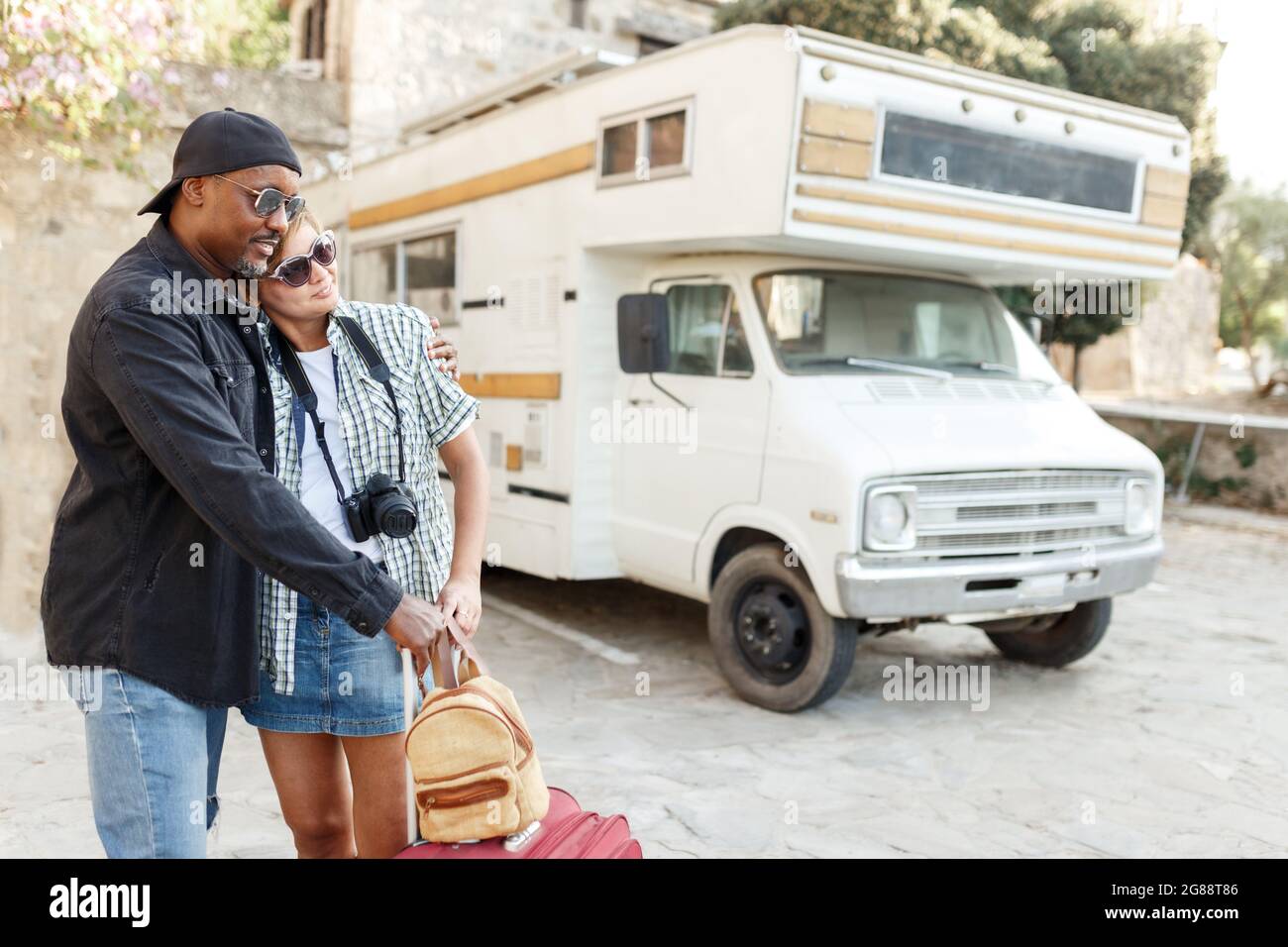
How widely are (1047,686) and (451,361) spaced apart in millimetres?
4425

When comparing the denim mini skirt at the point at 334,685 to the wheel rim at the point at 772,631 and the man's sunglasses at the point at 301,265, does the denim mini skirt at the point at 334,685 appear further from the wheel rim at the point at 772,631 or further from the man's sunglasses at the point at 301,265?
the wheel rim at the point at 772,631

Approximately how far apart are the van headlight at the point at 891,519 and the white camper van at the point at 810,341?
0.01 meters

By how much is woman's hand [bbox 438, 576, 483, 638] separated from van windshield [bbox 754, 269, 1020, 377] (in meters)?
3.36

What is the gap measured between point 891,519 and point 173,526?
3495 millimetres

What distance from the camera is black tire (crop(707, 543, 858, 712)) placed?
521 centimetres

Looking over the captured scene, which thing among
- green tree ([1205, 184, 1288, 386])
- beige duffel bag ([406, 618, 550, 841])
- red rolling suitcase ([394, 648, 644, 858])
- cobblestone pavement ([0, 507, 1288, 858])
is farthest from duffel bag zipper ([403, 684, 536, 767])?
green tree ([1205, 184, 1288, 386])

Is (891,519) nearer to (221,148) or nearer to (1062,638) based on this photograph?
(1062,638)

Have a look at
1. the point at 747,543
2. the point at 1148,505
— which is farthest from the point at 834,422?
the point at 1148,505

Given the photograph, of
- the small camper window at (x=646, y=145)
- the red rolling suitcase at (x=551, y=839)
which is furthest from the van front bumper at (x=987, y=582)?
the red rolling suitcase at (x=551, y=839)

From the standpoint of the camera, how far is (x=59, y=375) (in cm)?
621

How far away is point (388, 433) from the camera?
2.37m

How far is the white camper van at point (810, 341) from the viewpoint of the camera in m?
5.06

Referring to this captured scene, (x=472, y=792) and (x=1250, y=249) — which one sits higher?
(x=1250, y=249)

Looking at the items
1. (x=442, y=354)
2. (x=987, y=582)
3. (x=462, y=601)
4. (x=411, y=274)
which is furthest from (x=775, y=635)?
(x=411, y=274)
